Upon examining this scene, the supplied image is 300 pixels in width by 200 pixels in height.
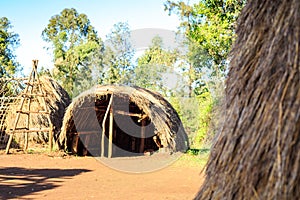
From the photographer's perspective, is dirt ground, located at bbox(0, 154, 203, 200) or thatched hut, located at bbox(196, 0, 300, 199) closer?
thatched hut, located at bbox(196, 0, 300, 199)

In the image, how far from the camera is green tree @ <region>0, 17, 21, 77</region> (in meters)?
31.3

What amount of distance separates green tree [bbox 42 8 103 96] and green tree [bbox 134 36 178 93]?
3.76 metres

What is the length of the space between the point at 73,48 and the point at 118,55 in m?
3.86

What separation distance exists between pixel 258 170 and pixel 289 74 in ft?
1.67

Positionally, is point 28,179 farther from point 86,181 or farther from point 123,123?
point 123,123

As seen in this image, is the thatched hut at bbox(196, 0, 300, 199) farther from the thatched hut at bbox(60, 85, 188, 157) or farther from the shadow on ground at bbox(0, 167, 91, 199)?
the thatched hut at bbox(60, 85, 188, 157)

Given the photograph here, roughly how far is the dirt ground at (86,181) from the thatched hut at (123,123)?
1987 millimetres

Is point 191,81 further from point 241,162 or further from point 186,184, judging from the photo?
point 241,162

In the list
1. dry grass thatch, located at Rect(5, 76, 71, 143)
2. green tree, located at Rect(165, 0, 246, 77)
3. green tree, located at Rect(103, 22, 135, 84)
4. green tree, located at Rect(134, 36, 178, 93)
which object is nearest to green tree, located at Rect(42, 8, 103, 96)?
green tree, located at Rect(103, 22, 135, 84)

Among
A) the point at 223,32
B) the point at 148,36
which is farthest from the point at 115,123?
the point at 148,36

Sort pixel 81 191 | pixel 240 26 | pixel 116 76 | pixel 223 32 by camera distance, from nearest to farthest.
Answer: pixel 240 26 → pixel 81 191 → pixel 223 32 → pixel 116 76

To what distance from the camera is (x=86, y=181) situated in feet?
29.0

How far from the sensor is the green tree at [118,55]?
32812 millimetres

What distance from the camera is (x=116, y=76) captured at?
32.8 m
